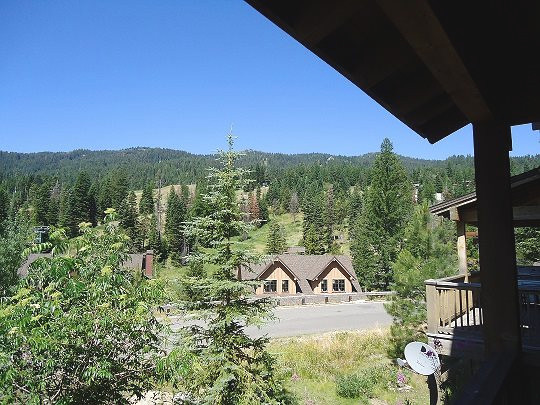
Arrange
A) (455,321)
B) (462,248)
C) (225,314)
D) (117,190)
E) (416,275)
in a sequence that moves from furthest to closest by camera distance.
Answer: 1. (117,190)
2. (416,275)
3. (225,314)
4. (462,248)
5. (455,321)

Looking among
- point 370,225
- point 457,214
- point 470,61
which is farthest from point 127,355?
point 370,225

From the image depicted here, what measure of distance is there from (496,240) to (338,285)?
37252 millimetres

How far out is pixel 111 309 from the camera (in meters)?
5.43

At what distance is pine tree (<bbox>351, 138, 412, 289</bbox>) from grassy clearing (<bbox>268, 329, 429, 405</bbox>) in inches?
905

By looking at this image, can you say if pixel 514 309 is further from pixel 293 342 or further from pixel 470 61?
pixel 293 342

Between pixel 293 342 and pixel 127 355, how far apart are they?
11680 millimetres

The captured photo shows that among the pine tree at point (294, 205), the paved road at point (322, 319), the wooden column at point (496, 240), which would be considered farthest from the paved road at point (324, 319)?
the pine tree at point (294, 205)

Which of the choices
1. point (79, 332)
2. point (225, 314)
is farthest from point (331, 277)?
point (79, 332)

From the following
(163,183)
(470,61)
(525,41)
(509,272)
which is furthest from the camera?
(163,183)

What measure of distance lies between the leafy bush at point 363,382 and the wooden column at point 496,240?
31.3 ft

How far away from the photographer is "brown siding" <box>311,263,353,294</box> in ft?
124

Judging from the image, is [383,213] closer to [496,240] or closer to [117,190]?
[496,240]

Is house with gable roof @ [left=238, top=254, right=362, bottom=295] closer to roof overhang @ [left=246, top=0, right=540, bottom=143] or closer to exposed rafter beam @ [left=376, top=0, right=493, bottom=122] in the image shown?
roof overhang @ [left=246, top=0, right=540, bottom=143]

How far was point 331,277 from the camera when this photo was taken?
38219 millimetres
